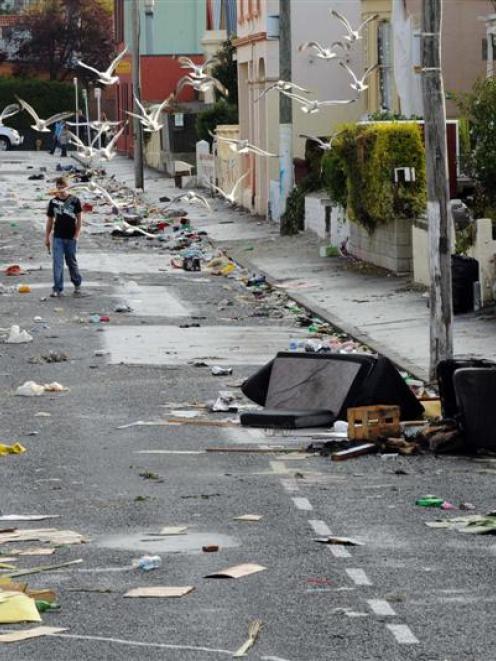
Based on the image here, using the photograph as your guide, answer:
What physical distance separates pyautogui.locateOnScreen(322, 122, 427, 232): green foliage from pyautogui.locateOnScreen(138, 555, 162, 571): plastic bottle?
19460 mm

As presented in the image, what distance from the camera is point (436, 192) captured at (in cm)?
1866

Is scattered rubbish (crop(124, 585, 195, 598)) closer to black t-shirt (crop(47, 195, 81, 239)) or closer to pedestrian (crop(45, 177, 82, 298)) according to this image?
pedestrian (crop(45, 177, 82, 298))

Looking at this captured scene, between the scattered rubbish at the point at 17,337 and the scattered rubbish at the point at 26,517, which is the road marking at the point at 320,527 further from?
the scattered rubbish at the point at 17,337

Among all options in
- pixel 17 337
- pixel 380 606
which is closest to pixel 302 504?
pixel 380 606

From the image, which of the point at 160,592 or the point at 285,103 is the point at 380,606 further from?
the point at 285,103

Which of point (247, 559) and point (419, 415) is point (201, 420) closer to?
point (419, 415)

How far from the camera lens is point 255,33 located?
150 ft

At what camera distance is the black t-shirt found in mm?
27844

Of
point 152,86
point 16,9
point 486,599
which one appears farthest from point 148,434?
point 16,9

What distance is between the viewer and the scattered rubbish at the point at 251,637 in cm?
840

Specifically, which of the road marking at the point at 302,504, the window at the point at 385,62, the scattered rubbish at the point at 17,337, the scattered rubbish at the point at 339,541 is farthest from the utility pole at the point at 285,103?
the scattered rubbish at the point at 339,541

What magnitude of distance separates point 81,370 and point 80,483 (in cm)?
665

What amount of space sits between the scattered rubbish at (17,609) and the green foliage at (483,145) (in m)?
17.5

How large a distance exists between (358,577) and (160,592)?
3.64 feet
